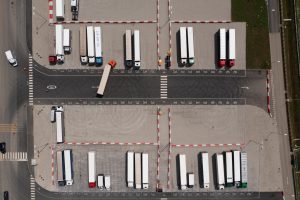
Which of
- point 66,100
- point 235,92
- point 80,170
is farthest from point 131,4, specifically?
point 80,170

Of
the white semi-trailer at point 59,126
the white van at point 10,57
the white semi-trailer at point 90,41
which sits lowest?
the white semi-trailer at point 59,126

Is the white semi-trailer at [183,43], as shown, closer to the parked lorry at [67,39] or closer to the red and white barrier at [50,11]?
the parked lorry at [67,39]

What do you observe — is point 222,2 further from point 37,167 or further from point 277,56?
point 37,167

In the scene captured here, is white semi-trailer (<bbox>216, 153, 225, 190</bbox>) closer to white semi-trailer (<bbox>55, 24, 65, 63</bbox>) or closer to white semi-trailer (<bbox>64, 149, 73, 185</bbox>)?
white semi-trailer (<bbox>64, 149, 73, 185</bbox>)

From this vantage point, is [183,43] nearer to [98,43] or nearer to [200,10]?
[200,10]

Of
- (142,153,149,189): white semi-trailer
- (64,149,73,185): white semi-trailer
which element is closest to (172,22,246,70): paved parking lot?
(142,153,149,189): white semi-trailer

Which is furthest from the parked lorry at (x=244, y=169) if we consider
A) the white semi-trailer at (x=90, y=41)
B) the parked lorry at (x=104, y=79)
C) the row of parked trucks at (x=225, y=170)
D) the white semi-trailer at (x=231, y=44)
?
the white semi-trailer at (x=90, y=41)
